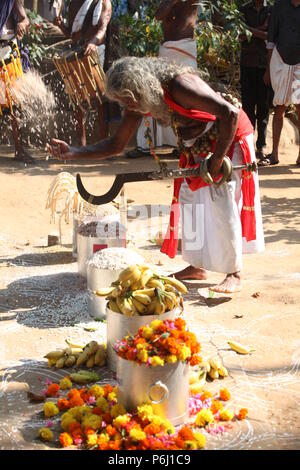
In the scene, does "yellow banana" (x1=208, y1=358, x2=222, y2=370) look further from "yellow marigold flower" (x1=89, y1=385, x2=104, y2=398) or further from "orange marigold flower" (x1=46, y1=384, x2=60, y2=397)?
"orange marigold flower" (x1=46, y1=384, x2=60, y2=397)

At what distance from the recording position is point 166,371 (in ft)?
10.2

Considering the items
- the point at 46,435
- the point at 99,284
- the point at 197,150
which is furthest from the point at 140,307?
the point at 197,150

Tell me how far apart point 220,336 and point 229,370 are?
44cm

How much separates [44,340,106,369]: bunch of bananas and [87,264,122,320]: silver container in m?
0.60

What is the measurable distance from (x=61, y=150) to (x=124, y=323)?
1.32m

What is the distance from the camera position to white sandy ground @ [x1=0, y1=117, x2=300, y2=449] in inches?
130

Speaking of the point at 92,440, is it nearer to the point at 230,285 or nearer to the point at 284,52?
the point at 230,285

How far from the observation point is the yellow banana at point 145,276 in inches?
142

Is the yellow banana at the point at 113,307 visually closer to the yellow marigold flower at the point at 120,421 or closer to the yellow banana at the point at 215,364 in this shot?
the yellow banana at the point at 215,364

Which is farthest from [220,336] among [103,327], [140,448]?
[140,448]

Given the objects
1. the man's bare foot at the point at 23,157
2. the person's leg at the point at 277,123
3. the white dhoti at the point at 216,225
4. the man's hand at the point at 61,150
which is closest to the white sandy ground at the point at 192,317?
the white dhoti at the point at 216,225

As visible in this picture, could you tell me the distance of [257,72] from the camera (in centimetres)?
920

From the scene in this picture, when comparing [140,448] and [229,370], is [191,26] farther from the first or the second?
[140,448]

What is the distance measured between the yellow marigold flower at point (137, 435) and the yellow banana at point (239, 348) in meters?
1.17
